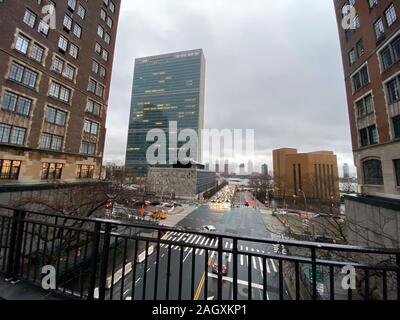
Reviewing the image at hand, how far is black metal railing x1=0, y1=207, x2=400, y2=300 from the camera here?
94.8 inches

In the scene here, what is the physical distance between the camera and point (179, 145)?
94.7 m

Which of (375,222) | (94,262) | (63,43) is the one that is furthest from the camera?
(63,43)

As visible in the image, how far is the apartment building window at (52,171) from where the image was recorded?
1841 cm

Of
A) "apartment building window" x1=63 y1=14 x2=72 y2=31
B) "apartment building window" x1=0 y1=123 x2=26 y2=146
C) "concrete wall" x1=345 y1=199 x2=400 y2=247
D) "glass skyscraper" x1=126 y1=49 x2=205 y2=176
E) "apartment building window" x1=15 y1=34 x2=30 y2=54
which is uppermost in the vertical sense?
"glass skyscraper" x1=126 y1=49 x2=205 y2=176

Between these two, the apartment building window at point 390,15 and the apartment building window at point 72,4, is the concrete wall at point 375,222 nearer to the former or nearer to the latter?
the apartment building window at point 390,15

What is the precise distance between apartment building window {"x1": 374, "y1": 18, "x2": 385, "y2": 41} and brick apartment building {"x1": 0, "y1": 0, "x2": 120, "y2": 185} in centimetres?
Answer: 3090

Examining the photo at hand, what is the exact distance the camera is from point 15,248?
142 inches

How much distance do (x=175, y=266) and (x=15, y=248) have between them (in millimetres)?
16186

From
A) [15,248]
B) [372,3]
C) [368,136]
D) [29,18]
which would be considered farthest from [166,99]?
[15,248]

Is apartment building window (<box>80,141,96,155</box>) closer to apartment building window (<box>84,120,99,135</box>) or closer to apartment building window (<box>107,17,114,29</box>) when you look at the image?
apartment building window (<box>84,120,99,135</box>)

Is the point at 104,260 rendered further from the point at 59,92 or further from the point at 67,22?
the point at 67,22

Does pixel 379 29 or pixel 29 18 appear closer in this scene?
pixel 379 29

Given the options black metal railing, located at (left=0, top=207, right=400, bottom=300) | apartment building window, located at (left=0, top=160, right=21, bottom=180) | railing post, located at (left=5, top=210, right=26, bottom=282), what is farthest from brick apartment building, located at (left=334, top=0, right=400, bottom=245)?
apartment building window, located at (left=0, top=160, right=21, bottom=180)
